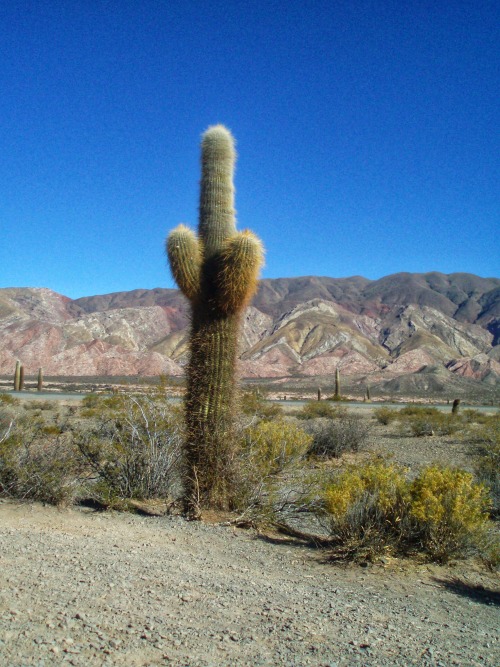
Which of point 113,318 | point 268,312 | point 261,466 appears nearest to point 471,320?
point 268,312

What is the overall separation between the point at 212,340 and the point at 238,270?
3.31ft

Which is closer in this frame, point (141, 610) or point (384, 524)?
point (141, 610)

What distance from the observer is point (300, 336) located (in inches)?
3627

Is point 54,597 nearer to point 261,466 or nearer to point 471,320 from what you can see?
point 261,466

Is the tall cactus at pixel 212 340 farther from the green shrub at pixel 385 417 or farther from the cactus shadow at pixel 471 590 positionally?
the green shrub at pixel 385 417

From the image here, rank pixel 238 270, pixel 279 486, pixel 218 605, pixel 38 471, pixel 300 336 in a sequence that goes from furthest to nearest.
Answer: pixel 300 336 < pixel 279 486 < pixel 38 471 < pixel 238 270 < pixel 218 605

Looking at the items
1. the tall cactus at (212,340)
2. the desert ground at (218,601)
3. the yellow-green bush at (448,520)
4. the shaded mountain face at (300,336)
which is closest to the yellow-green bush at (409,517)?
the yellow-green bush at (448,520)

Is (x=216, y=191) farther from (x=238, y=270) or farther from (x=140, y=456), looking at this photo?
(x=140, y=456)

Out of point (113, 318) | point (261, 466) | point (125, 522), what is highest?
point (113, 318)

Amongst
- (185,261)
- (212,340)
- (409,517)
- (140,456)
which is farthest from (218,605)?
(185,261)

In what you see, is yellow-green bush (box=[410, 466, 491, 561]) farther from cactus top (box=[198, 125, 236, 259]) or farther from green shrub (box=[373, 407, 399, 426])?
green shrub (box=[373, 407, 399, 426])

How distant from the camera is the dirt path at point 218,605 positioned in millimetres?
4195

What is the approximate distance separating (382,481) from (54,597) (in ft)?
12.4

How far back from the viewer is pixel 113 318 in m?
97.8
